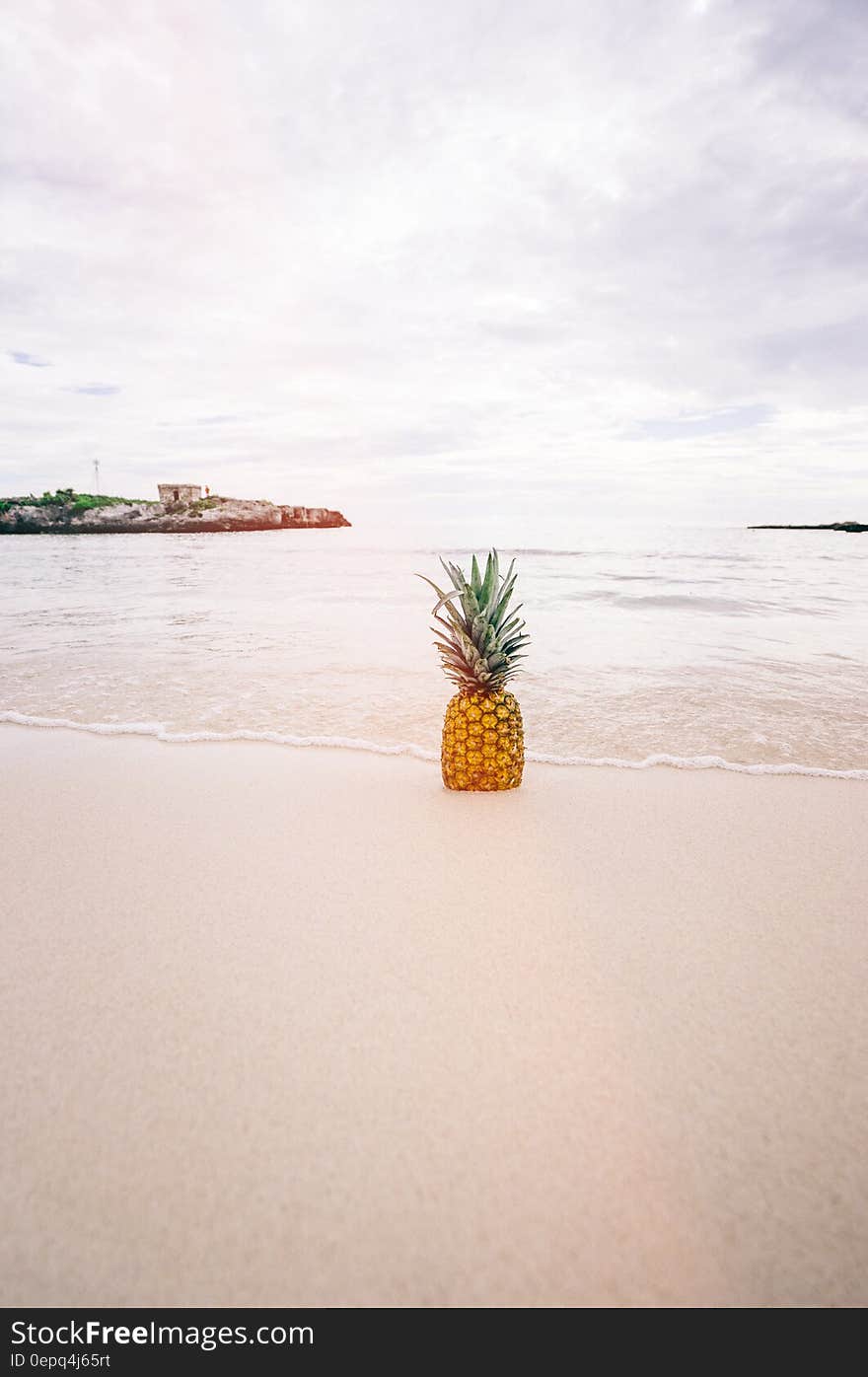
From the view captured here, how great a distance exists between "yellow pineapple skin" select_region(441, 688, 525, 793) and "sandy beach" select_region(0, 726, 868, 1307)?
60cm

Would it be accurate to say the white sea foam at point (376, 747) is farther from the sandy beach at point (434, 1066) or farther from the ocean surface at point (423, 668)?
the sandy beach at point (434, 1066)

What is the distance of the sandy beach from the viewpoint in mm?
1387

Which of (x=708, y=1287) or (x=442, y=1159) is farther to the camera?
(x=442, y=1159)

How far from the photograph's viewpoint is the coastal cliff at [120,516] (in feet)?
234

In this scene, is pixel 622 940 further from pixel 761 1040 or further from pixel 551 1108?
pixel 551 1108

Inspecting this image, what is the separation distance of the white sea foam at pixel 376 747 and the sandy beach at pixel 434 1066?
115cm

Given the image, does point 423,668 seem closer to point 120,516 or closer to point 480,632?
point 480,632

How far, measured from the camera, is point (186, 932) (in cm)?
253

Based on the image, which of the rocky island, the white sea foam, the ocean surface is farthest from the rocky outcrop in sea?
the white sea foam

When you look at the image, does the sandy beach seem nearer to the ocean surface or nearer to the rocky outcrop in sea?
the ocean surface

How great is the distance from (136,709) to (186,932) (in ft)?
13.1

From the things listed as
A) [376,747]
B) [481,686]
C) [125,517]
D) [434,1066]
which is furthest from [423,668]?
[125,517]
